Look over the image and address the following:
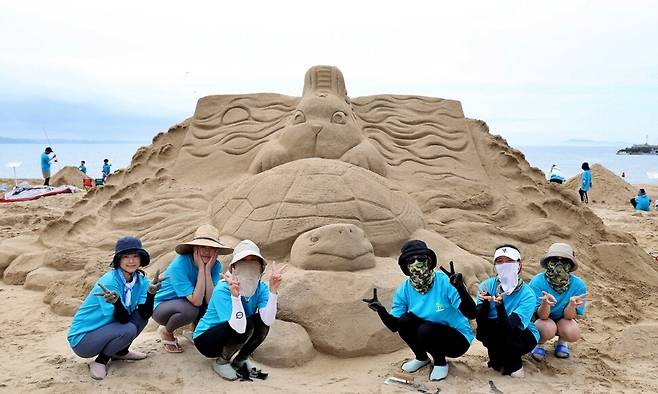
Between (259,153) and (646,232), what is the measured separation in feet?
19.5

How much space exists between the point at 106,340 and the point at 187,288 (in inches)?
21.9

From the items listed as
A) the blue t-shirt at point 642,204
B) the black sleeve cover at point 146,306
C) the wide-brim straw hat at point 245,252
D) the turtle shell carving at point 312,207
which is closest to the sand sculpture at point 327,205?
the turtle shell carving at point 312,207

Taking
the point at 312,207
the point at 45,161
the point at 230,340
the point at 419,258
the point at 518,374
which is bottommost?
the point at 518,374

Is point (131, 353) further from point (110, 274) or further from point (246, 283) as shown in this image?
point (246, 283)

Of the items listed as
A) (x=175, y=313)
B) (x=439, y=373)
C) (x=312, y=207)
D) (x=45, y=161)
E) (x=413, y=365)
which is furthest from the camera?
(x=45, y=161)

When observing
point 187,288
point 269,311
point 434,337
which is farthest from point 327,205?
point 434,337

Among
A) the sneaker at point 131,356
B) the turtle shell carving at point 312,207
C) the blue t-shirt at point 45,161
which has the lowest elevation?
the sneaker at point 131,356

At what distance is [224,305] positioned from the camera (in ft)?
9.57

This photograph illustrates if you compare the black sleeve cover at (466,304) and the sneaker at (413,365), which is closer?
the black sleeve cover at (466,304)

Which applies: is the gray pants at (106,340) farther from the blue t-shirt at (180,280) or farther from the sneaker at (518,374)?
the sneaker at (518,374)

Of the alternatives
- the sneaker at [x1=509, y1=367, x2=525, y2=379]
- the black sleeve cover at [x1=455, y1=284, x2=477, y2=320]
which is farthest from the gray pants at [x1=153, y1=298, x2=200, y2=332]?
the sneaker at [x1=509, y1=367, x2=525, y2=379]

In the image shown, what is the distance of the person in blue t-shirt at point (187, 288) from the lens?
3.20 meters

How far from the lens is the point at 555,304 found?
3.29 meters

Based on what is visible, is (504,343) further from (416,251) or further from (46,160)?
(46,160)
